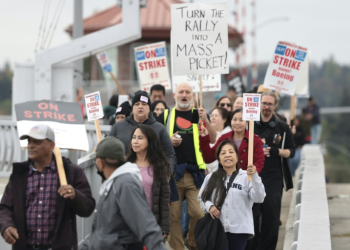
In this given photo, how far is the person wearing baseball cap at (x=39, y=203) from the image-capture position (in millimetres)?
6195

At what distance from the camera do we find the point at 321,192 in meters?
11.3

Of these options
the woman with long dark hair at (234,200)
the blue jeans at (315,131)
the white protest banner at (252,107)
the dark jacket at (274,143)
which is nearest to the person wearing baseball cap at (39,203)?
the woman with long dark hair at (234,200)

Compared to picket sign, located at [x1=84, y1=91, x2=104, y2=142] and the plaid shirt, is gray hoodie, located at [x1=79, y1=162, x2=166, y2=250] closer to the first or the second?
the plaid shirt

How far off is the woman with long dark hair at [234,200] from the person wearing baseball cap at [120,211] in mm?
2143

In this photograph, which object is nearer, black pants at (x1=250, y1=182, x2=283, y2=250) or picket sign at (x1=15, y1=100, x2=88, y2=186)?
picket sign at (x1=15, y1=100, x2=88, y2=186)

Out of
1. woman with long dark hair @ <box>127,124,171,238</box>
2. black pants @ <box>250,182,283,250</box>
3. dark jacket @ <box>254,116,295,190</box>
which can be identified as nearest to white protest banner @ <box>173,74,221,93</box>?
dark jacket @ <box>254,116,295,190</box>

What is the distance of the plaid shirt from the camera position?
→ 245 inches

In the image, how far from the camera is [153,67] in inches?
577

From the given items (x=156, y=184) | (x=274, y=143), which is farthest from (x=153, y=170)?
(x=274, y=143)

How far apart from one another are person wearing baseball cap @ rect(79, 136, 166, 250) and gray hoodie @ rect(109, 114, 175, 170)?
2.45 metres

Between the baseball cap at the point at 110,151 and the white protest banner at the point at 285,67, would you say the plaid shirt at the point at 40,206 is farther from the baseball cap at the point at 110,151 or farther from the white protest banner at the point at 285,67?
the white protest banner at the point at 285,67

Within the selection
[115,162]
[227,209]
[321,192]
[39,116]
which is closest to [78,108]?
[39,116]

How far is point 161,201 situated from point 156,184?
0.57ft

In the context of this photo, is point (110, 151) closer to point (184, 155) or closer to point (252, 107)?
point (252, 107)
